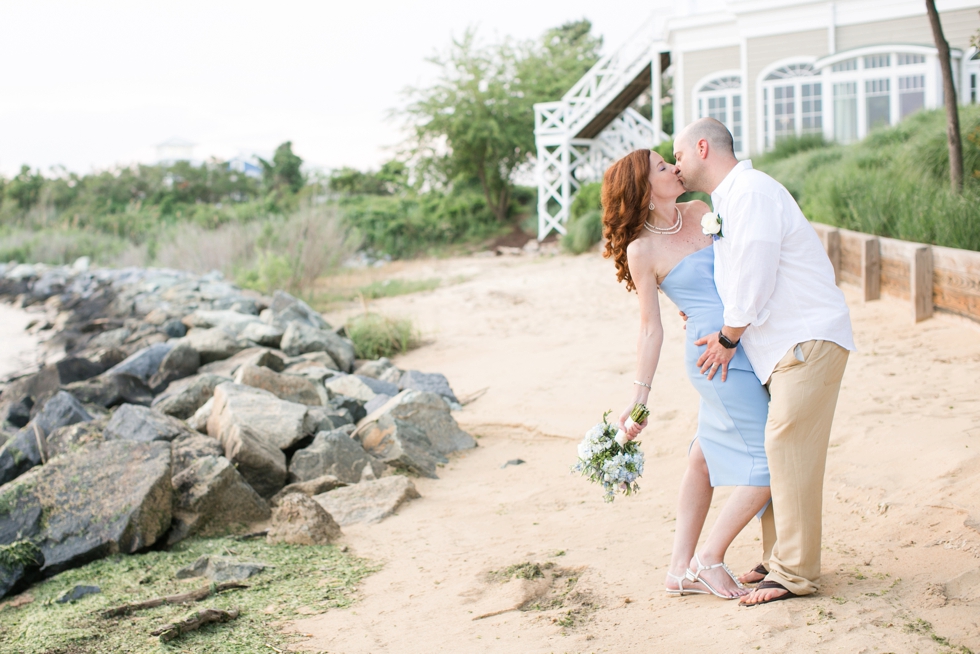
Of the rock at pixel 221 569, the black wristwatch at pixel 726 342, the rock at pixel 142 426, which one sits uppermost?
the black wristwatch at pixel 726 342

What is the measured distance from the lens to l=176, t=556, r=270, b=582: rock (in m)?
3.94

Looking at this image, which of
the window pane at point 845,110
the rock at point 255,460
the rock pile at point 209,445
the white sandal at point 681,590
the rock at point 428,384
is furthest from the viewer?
the window pane at point 845,110

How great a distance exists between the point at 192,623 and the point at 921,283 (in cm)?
624

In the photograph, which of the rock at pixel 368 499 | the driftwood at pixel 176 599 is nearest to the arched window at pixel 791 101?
the rock at pixel 368 499

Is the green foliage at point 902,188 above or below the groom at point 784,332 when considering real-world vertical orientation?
above

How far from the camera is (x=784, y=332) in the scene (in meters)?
2.76

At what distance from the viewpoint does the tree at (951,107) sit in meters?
7.29

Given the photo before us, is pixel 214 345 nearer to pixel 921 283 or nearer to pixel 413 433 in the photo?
pixel 413 433

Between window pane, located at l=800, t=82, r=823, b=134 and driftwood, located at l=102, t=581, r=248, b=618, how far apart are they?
17.4 m

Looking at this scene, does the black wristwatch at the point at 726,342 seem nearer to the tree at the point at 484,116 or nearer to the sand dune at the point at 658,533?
the sand dune at the point at 658,533

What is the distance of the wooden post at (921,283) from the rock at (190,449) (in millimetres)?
5735

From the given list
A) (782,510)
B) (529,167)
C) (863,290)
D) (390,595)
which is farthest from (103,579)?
(529,167)

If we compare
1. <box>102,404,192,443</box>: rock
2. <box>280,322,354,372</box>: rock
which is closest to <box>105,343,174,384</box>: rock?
<box>280,322,354,372</box>: rock

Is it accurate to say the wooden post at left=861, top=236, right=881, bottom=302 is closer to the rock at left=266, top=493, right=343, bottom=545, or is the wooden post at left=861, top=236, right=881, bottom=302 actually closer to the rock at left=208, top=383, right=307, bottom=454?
the rock at left=208, top=383, right=307, bottom=454
